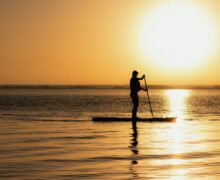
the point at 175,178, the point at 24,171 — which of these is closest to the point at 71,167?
the point at 24,171

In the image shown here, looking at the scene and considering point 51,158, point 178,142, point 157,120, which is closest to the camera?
point 51,158

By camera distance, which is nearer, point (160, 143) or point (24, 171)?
point (24, 171)

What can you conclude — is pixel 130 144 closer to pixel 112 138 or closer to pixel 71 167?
pixel 112 138

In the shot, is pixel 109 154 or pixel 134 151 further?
pixel 134 151

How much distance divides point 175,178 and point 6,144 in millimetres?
7626

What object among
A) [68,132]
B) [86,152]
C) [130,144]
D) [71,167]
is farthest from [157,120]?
[71,167]

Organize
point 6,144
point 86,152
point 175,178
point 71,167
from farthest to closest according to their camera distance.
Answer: point 6,144 < point 86,152 < point 71,167 < point 175,178

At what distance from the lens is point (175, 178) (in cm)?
1239

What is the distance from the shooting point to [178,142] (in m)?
19.9

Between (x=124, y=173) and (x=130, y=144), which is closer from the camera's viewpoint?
(x=124, y=173)

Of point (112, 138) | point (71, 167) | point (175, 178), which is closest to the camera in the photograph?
point (175, 178)

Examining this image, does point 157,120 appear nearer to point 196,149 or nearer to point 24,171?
point 196,149

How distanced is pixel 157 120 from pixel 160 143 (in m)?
11.9

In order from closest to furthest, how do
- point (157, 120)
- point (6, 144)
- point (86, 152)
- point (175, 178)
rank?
1. point (175, 178)
2. point (86, 152)
3. point (6, 144)
4. point (157, 120)
